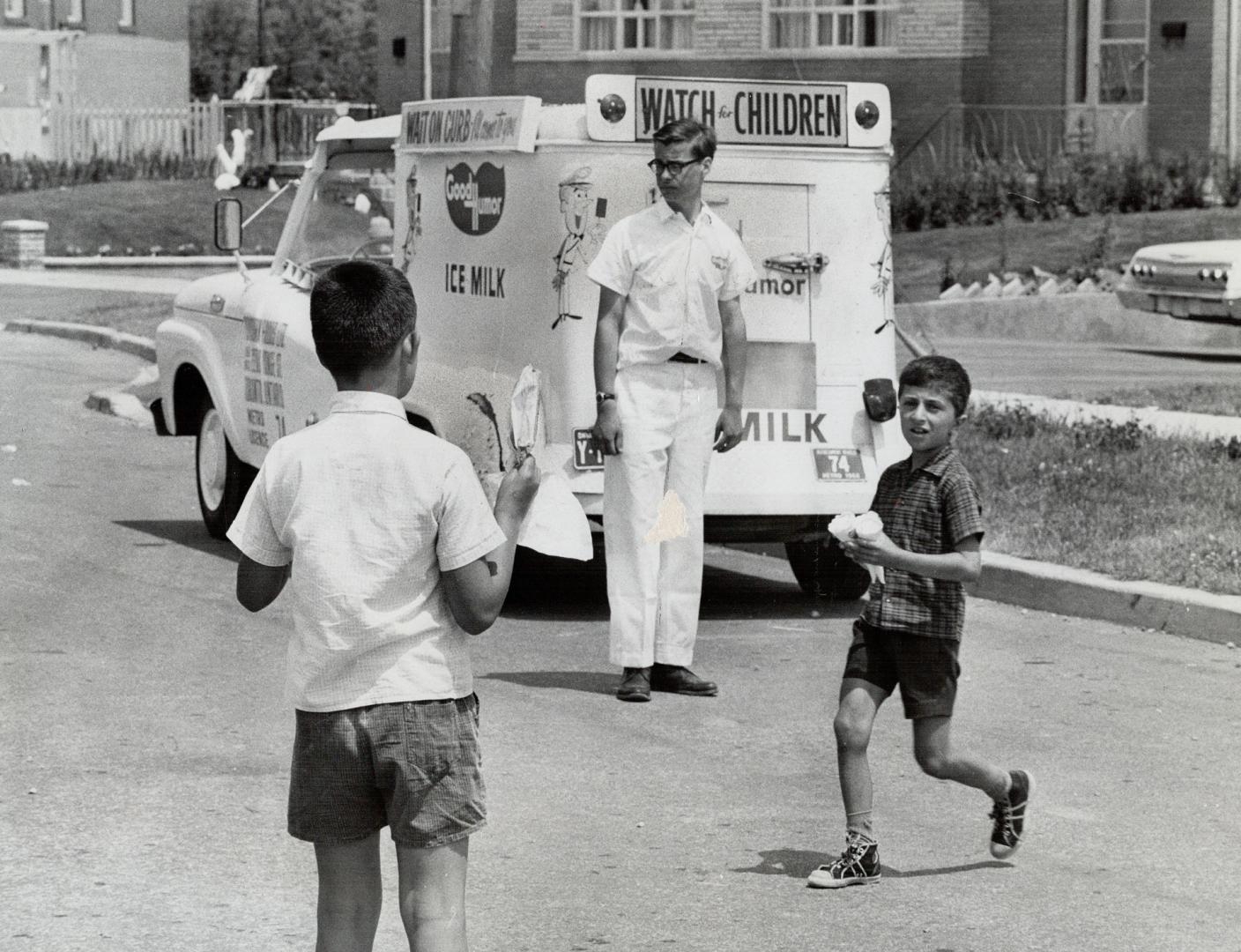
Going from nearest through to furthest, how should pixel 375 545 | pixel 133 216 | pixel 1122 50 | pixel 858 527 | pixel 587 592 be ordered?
pixel 375 545 < pixel 858 527 < pixel 587 592 < pixel 1122 50 < pixel 133 216

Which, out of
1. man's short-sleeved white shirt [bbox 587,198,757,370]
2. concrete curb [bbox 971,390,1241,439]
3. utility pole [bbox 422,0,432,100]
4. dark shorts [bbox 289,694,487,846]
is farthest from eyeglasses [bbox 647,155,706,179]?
utility pole [bbox 422,0,432,100]

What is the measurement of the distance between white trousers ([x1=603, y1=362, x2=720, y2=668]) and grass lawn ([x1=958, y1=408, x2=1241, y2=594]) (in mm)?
1992

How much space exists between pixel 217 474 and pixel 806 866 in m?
6.43

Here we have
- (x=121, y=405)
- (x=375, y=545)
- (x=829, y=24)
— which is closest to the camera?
(x=375, y=545)

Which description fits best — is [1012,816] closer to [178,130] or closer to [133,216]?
[133,216]

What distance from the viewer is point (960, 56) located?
30.9 m

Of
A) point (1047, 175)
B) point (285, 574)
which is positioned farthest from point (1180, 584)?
point (1047, 175)

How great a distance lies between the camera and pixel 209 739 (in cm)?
731

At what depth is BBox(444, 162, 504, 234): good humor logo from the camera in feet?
31.8

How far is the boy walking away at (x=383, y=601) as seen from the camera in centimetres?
390

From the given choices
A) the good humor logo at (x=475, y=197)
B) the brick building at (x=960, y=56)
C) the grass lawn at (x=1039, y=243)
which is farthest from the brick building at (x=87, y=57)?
the good humor logo at (x=475, y=197)

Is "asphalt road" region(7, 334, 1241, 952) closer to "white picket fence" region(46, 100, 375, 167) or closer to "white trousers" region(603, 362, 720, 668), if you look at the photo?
"white trousers" region(603, 362, 720, 668)

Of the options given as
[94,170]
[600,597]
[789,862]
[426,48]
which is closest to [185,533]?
[600,597]

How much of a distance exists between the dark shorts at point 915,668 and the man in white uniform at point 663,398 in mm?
2335
